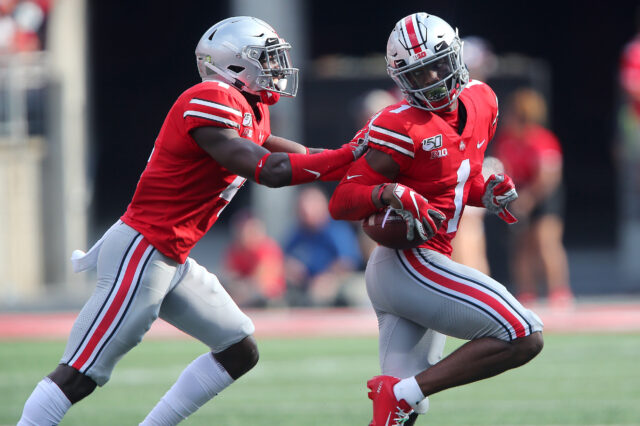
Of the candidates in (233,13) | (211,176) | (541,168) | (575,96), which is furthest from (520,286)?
(575,96)

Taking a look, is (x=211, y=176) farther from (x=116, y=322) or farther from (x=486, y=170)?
(x=486, y=170)

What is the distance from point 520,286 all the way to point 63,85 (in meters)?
6.31

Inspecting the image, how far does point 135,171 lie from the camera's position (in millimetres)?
17406

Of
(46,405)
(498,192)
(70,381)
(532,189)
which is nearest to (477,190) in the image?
(498,192)

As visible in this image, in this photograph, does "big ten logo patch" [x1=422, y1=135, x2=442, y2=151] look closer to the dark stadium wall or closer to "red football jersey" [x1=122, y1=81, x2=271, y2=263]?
"red football jersey" [x1=122, y1=81, x2=271, y2=263]

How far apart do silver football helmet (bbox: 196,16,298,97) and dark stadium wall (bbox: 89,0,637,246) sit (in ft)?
40.3

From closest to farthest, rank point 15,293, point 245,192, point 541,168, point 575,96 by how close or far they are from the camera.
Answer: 1. point 541,168
2. point 15,293
3. point 245,192
4. point 575,96

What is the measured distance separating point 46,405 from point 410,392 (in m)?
1.36

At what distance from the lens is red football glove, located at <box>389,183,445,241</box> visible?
12.7 feet

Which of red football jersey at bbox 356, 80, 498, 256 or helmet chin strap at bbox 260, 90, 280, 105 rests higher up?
helmet chin strap at bbox 260, 90, 280, 105

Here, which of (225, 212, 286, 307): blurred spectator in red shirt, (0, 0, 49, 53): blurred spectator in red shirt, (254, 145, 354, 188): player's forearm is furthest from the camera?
(0, 0, 49, 53): blurred spectator in red shirt

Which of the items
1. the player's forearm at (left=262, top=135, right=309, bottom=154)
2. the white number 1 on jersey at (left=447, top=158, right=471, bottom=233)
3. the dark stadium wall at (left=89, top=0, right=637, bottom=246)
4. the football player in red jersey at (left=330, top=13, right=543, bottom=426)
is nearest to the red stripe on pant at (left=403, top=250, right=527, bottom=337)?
the football player in red jersey at (left=330, top=13, right=543, bottom=426)

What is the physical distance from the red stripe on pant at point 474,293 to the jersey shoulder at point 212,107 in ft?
2.88

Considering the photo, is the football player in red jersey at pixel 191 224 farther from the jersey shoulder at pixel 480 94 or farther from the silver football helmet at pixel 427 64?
the jersey shoulder at pixel 480 94
